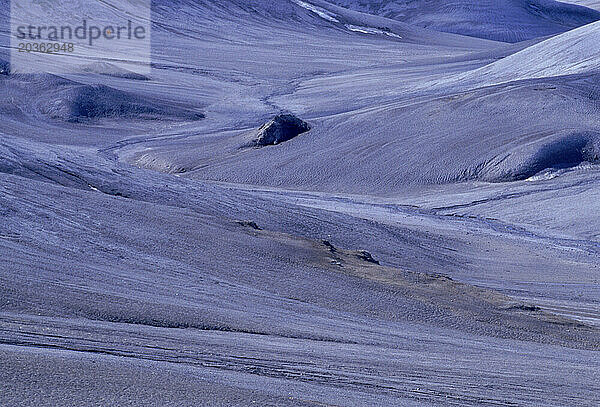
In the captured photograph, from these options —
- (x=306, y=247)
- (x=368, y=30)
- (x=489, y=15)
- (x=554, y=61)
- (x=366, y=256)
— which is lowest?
(x=366, y=256)

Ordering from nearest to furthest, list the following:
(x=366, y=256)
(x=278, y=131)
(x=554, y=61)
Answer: (x=366, y=256) < (x=278, y=131) < (x=554, y=61)

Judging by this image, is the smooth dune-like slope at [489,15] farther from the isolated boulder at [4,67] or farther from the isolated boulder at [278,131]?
the isolated boulder at [278,131]

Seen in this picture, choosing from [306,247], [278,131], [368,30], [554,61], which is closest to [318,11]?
[368,30]

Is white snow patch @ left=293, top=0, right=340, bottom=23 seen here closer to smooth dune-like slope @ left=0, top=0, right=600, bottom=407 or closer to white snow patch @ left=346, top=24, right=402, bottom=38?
white snow patch @ left=346, top=24, right=402, bottom=38

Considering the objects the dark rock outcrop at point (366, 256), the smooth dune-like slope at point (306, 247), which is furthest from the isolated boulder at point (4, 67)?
the dark rock outcrop at point (366, 256)

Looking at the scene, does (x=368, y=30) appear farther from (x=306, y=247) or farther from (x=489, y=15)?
(x=306, y=247)

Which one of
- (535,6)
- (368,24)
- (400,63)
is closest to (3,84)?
(400,63)

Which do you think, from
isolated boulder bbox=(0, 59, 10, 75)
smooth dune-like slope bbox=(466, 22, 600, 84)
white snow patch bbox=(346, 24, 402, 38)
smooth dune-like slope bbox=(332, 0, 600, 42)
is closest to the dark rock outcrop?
smooth dune-like slope bbox=(466, 22, 600, 84)
